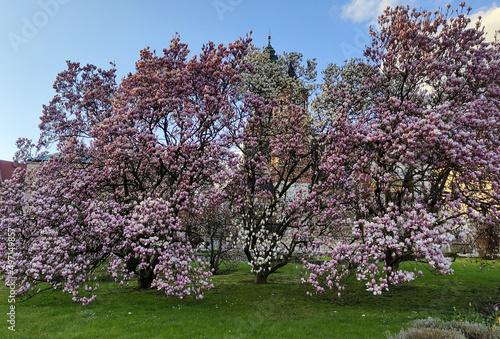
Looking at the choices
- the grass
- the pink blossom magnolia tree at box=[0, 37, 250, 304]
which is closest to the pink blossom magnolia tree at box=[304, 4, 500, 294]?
the grass

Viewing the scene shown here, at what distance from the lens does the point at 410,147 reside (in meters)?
12.8

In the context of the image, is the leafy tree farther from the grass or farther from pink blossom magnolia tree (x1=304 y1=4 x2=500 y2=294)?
the grass

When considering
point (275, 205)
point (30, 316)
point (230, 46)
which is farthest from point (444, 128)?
point (30, 316)

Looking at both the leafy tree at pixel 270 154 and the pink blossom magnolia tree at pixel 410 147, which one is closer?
the pink blossom magnolia tree at pixel 410 147

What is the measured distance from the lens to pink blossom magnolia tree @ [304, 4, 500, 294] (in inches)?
481

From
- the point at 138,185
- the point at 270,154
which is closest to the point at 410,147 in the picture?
the point at 270,154

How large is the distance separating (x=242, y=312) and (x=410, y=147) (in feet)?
31.4

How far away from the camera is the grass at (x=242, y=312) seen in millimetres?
11625

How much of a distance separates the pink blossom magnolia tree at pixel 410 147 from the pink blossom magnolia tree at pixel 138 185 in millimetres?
5857

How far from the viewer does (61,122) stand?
2247 cm

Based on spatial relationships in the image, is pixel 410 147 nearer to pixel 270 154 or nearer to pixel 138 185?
pixel 270 154

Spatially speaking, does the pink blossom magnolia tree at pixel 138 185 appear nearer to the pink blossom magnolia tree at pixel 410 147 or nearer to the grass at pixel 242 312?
the grass at pixel 242 312

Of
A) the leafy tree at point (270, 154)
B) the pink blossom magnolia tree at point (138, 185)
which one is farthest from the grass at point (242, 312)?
the leafy tree at point (270, 154)

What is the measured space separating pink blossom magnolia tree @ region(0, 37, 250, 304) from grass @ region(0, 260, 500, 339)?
110 cm
